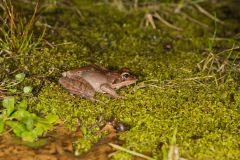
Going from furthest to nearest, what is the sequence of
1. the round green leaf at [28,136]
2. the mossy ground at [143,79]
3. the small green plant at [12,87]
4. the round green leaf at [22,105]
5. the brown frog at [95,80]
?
the brown frog at [95,80] < the small green plant at [12,87] < the round green leaf at [22,105] < the mossy ground at [143,79] < the round green leaf at [28,136]

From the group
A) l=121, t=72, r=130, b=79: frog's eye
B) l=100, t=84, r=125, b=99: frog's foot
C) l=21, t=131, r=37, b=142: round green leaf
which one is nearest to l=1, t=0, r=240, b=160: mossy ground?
l=100, t=84, r=125, b=99: frog's foot

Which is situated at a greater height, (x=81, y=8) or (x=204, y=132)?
(x=81, y=8)

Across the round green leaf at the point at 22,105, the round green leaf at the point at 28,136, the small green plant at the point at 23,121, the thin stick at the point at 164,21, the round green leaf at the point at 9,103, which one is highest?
the thin stick at the point at 164,21

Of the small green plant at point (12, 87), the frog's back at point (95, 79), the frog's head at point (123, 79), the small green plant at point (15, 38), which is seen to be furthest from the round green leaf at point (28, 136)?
the small green plant at point (15, 38)

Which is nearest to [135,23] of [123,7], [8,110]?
[123,7]

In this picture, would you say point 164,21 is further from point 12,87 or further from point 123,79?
point 12,87

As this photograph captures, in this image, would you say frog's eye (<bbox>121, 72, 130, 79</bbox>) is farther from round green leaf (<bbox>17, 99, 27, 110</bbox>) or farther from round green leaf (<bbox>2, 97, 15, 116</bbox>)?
round green leaf (<bbox>2, 97, 15, 116</bbox>)

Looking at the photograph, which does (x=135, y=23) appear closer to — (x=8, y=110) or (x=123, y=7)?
(x=123, y=7)

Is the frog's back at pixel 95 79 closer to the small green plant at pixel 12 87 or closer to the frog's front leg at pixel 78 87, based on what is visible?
the frog's front leg at pixel 78 87
